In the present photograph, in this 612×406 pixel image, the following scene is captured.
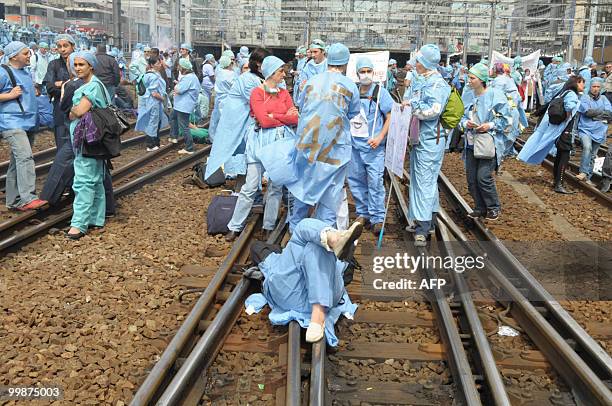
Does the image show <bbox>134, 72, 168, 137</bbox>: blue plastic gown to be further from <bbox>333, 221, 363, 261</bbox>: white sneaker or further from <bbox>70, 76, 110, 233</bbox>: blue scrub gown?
<bbox>333, 221, 363, 261</bbox>: white sneaker

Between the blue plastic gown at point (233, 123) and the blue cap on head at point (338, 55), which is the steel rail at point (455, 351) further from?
the blue plastic gown at point (233, 123)

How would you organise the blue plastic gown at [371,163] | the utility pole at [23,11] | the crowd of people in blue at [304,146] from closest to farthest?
the crowd of people in blue at [304,146]
the blue plastic gown at [371,163]
the utility pole at [23,11]

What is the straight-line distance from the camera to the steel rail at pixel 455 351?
3979 mm

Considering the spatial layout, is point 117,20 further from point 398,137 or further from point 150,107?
point 398,137

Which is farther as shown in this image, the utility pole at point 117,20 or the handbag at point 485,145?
the utility pole at point 117,20

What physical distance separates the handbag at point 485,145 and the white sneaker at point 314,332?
422 cm

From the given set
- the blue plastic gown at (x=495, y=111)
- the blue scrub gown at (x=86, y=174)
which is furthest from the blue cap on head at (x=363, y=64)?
the blue scrub gown at (x=86, y=174)

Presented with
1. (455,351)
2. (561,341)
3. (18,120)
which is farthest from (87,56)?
(561,341)

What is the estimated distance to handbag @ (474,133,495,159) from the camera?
7884 mm

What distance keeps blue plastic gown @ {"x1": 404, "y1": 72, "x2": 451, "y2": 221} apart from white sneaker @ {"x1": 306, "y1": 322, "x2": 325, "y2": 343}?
2.93 metres


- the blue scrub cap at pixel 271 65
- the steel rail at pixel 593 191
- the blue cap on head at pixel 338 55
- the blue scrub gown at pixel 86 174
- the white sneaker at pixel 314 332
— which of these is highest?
the blue cap on head at pixel 338 55

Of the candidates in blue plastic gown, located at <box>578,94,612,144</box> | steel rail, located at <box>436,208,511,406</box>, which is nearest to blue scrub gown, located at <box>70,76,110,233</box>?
steel rail, located at <box>436,208,511,406</box>

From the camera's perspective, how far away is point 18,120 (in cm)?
787

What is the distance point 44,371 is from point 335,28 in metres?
34.3
